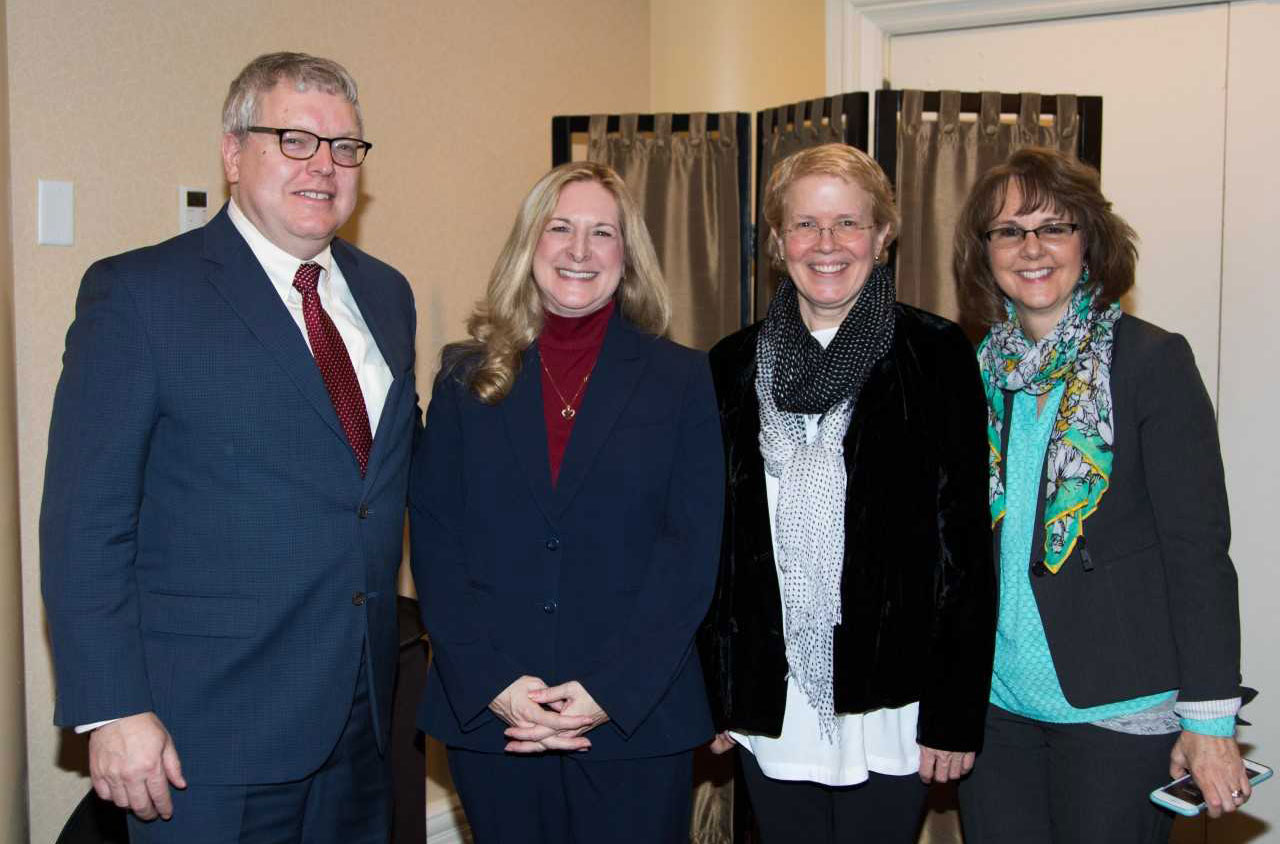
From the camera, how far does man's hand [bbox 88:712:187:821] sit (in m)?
1.68

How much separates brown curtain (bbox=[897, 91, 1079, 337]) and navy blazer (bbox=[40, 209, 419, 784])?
161 centimetres

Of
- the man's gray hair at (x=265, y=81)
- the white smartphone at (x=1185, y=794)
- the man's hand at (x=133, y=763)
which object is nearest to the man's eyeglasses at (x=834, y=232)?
the man's gray hair at (x=265, y=81)

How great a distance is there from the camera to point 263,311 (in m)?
1.81

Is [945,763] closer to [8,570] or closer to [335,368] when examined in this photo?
[335,368]

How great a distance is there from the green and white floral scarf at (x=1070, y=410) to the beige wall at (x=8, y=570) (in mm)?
1751

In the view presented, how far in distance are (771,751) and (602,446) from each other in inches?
25.1

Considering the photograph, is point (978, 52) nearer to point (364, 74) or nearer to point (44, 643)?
point (364, 74)

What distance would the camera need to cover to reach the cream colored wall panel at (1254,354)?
312 centimetres

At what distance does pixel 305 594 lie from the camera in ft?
→ 6.00

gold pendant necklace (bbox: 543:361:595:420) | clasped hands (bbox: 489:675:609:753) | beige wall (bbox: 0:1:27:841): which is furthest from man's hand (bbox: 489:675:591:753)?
beige wall (bbox: 0:1:27:841)

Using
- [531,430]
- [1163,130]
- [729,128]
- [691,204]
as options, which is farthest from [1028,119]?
[531,430]

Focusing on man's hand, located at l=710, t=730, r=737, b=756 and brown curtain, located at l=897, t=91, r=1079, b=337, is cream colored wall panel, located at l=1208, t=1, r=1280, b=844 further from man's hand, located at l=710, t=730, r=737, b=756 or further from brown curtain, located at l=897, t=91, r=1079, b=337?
man's hand, located at l=710, t=730, r=737, b=756

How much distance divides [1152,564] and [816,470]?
581 mm

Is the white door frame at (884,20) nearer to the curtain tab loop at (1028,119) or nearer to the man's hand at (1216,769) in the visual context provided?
the curtain tab loop at (1028,119)
